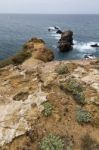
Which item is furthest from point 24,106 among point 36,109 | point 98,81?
point 98,81

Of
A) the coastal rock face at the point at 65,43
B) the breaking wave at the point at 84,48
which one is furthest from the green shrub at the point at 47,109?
the breaking wave at the point at 84,48

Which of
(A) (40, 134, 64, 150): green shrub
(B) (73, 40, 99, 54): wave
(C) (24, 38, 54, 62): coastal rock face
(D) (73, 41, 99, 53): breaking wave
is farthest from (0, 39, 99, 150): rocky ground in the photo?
(D) (73, 41, 99, 53): breaking wave

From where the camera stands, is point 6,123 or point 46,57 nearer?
point 6,123

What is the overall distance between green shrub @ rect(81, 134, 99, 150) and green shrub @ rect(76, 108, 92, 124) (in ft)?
3.43

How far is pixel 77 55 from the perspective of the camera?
8069 cm

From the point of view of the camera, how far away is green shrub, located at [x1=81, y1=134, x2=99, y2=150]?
14250 millimetres

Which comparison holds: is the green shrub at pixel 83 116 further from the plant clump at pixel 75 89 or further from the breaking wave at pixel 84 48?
the breaking wave at pixel 84 48

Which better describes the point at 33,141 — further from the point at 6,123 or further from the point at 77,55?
the point at 77,55

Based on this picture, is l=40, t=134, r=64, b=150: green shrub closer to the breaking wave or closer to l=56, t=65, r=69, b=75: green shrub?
l=56, t=65, r=69, b=75: green shrub

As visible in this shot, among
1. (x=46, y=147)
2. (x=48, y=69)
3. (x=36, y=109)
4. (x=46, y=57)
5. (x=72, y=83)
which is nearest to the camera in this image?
(x=46, y=147)

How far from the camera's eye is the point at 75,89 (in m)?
17.7

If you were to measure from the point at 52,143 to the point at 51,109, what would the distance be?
254cm

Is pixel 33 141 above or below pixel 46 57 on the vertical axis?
above

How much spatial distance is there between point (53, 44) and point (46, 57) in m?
59.8
